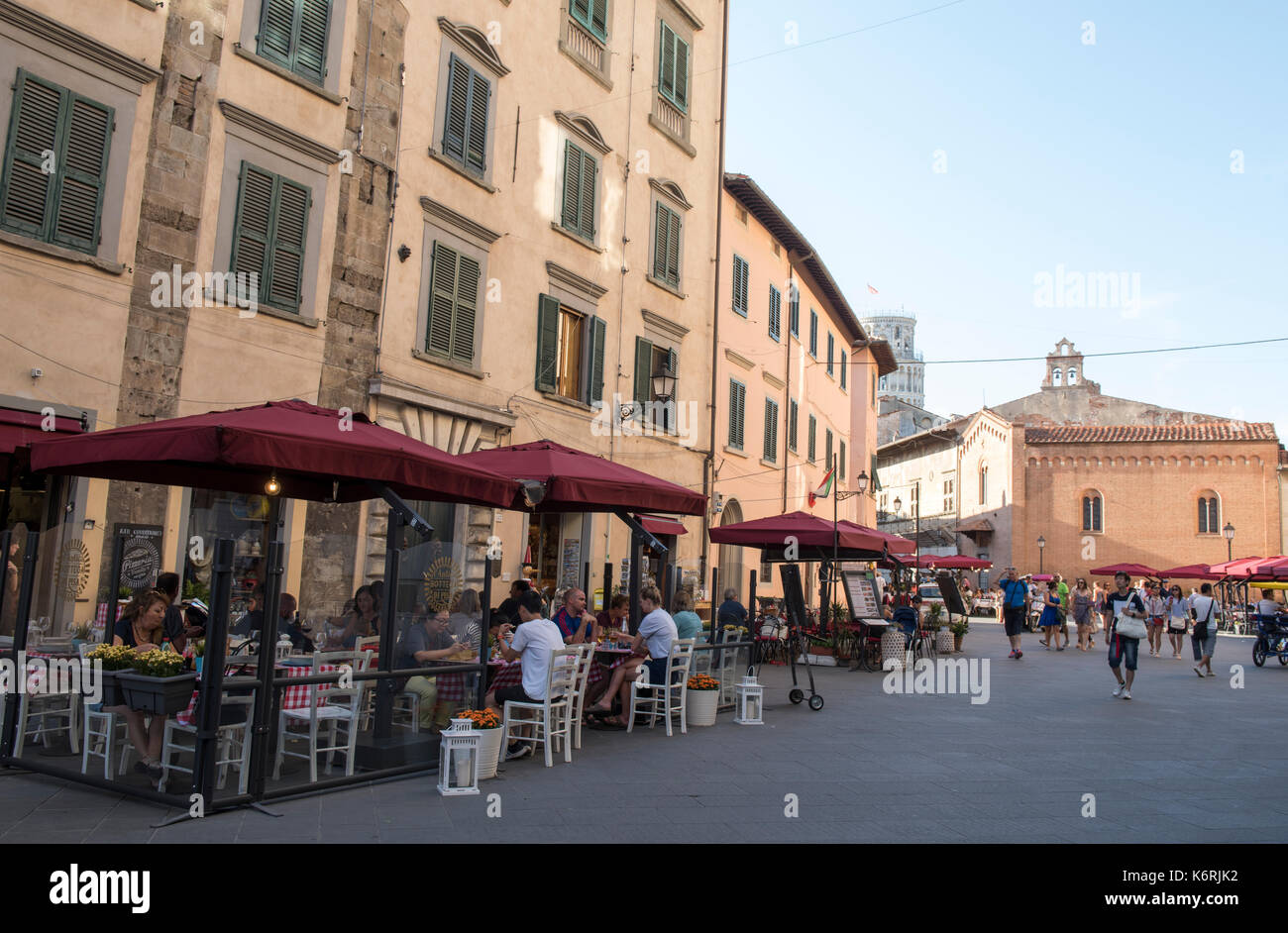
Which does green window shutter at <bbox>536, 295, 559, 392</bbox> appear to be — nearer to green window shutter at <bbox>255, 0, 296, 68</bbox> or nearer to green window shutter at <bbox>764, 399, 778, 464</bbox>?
green window shutter at <bbox>255, 0, 296, 68</bbox>

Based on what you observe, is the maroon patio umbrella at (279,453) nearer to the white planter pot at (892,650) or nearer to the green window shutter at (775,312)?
the white planter pot at (892,650)

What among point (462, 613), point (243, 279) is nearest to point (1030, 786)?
point (462, 613)

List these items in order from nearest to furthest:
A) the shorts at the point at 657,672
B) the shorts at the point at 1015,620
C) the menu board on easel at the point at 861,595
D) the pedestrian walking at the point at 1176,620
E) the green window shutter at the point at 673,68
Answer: the shorts at the point at 657,672
the menu board on easel at the point at 861,595
the green window shutter at the point at 673,68
the shorts at the point at 1015,620
the pedestrian walking at the point at 1176,620

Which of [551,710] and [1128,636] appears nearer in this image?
[551,710]

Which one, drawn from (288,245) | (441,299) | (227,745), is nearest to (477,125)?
(441,299)

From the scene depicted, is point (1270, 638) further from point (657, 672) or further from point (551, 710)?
point (551, 710)

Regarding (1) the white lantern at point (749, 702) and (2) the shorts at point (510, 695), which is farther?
(1) the white lantern at point (749, 702)

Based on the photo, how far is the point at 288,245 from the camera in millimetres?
12773

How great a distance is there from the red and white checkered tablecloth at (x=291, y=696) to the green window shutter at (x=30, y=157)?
590 cm

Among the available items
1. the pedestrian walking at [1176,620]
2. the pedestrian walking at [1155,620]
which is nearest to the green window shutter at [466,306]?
the pedestrian walking at [1176,620]

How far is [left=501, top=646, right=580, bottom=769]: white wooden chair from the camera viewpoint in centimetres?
808

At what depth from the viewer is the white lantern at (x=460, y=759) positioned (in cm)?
694

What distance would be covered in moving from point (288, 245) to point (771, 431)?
1643 centimetres
